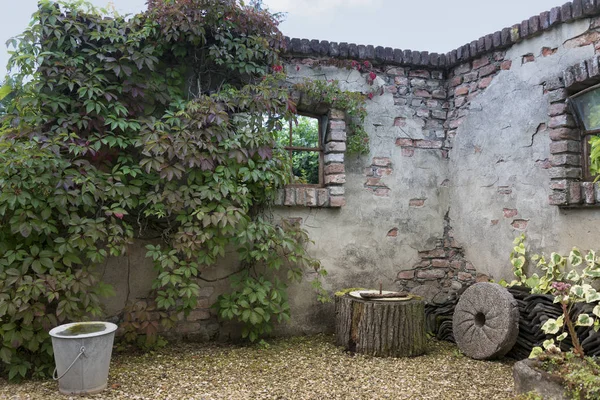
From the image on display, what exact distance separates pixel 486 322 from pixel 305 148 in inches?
90.3

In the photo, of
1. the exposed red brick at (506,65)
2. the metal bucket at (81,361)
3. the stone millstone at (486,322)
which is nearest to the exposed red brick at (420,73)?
the exposed red brick at (506,65)

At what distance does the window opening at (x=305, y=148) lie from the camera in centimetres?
492

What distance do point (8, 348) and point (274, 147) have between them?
8.40ft

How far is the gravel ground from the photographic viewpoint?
10.8 feet

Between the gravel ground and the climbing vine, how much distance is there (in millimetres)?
270

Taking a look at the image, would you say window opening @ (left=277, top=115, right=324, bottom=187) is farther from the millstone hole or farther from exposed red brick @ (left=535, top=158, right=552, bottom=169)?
exposed red brick @ (left=535, top=158, right=552, bottom=169)

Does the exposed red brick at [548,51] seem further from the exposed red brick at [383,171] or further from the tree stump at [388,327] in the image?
the tree stump at [388,327]

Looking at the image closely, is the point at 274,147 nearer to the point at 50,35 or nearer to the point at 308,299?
the point at 308,299

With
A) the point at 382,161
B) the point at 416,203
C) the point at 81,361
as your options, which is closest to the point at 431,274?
the point at 416,203

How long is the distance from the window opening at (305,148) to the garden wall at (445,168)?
7.6 inches

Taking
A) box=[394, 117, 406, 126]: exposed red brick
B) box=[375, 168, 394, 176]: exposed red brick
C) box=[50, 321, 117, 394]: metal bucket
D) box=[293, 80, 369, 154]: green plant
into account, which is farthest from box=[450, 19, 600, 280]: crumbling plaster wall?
box=[50, 321, 117, 394]: metal bucket

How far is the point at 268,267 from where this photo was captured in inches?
179

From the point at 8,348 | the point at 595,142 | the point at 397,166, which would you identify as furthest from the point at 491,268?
the point at 8,348

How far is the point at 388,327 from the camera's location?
4.13 metres
